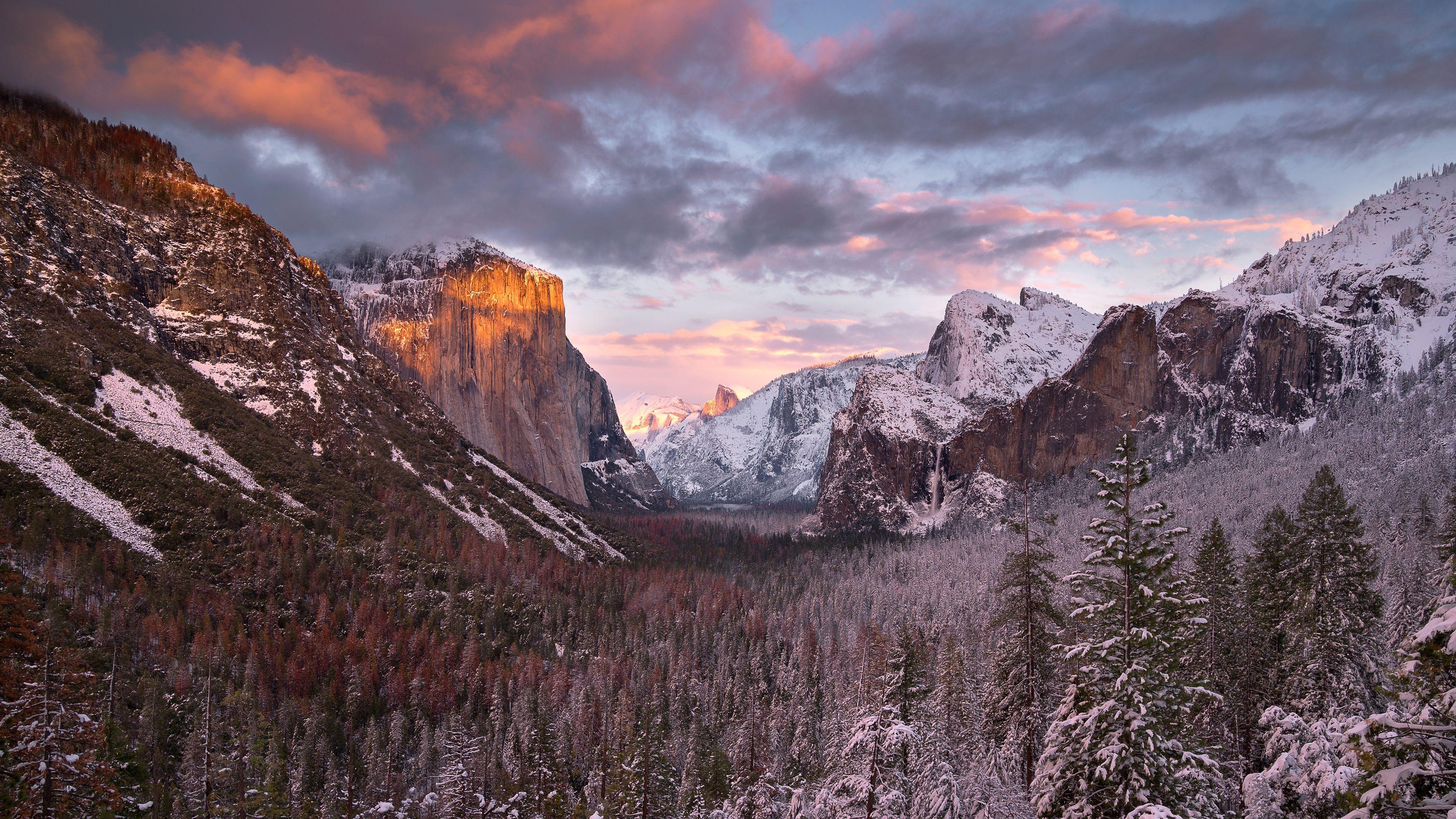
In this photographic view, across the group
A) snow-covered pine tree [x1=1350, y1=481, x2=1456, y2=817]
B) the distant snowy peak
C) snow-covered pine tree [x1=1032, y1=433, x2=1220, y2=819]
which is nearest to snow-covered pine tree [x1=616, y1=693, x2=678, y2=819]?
snow-covered pine tree [x1=1032, y1=433, x2=1220, y2=819]

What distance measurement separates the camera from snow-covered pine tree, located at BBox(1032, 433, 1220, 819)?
55.4ft

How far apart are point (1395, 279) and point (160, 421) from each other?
240 metres

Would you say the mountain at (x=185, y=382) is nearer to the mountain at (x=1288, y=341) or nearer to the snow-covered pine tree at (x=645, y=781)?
the snow-covered pine tree at (x=645, y=781)

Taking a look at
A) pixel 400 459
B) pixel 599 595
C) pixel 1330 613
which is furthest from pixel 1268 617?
pixel 400 459

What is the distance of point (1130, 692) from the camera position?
1706 centimetres

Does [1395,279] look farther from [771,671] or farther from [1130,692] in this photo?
[1130,692]

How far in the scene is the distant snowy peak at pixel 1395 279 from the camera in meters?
156

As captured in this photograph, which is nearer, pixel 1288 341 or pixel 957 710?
pixel 957 710

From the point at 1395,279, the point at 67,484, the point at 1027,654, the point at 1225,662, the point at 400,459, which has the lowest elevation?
the point at 1225,662

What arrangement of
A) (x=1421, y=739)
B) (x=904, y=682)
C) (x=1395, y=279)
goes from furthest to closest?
1. (x=1395, y=279)
2. (x=904, y=682)
3. (x=1421, y=739)

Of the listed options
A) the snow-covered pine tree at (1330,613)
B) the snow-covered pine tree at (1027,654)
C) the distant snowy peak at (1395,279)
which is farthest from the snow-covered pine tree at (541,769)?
the distant snowy peak at (1395,279)

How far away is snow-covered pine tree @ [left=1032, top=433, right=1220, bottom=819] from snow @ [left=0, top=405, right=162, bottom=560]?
272 feet

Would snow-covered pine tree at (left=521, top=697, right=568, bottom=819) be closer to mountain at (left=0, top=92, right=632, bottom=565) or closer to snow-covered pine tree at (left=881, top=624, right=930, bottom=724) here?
snow-covered pine tree at (left=881, top=624, right=930, bottom=724)

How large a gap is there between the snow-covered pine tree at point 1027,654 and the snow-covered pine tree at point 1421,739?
12.7 m
